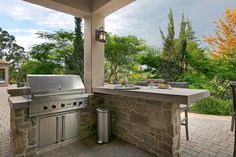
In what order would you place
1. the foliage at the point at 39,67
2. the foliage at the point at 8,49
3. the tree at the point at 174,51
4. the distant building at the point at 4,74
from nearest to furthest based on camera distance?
the foliage at the point at 39,67 → the tree at the point at 174,51 → the distant building at the point at 4,74 → the foliage at the point at 8,49

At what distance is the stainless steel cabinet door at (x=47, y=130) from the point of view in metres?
2.23

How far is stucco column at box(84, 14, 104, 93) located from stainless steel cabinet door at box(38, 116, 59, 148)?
0.97 m

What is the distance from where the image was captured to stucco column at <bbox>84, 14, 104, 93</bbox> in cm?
304

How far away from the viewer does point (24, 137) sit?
6.71ft

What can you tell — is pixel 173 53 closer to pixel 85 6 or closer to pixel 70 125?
pixel 85 6

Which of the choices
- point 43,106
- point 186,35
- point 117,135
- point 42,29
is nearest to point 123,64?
point 186,35

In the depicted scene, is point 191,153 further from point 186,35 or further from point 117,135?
point 186,35

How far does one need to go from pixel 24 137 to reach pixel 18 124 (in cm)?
22

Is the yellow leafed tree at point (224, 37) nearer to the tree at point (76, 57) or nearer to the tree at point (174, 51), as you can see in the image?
the tree at point (174, 51)

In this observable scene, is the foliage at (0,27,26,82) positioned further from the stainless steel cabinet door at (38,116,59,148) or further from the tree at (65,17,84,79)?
the stainless steel cabinet door at (38,116,59,148)

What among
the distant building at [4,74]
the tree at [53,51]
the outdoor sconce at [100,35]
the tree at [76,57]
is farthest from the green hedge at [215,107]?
the distant building at [4,74]

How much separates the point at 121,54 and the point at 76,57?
2.00 m

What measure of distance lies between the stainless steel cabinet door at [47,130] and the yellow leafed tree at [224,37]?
6384mm

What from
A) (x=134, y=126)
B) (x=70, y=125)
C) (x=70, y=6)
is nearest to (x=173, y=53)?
(x=134, y=126)
